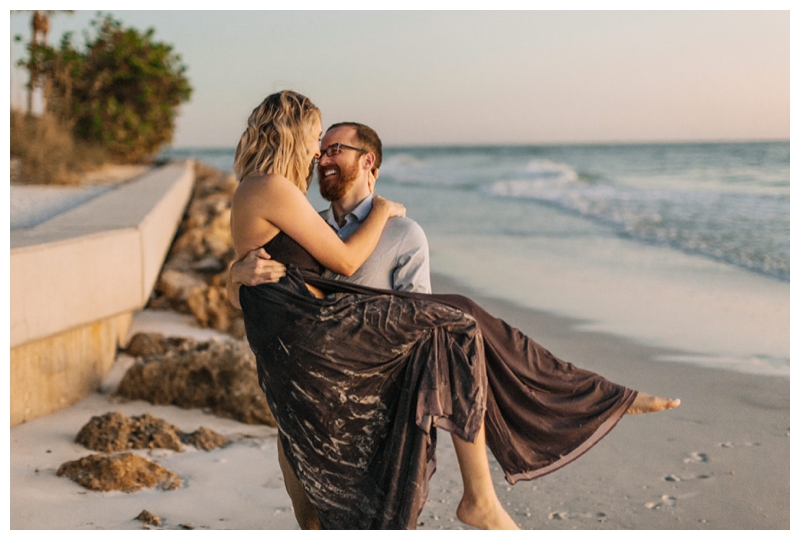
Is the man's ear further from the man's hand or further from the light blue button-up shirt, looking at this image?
the man's hand

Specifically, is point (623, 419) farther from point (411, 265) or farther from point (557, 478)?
point (411, 265)

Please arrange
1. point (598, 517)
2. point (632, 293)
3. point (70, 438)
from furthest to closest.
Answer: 1. point (632, 293)
2. point (70, 438)
3. point (598, 517)

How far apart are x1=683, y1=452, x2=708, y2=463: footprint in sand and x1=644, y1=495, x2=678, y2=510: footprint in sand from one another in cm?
52

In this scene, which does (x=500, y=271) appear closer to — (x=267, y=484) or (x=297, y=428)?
(x=267, y=484)

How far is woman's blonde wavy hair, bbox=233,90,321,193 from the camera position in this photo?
299 centimetres

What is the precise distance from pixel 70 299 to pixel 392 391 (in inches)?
102

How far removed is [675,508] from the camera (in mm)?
3949

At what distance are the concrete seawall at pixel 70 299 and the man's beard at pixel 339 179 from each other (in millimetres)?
1940

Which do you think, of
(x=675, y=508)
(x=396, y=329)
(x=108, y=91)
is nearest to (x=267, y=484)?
(x=396, y=329)

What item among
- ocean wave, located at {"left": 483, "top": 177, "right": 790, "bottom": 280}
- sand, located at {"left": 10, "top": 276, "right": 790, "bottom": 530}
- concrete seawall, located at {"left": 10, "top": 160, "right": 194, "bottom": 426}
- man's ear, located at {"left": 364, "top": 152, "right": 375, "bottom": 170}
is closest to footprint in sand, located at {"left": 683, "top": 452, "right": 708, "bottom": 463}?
sand, located at {"left": 10, "top": 276, "right": 790, "bottom": 530}

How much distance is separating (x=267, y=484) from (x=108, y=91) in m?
19.5

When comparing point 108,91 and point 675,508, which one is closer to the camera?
point 675,508

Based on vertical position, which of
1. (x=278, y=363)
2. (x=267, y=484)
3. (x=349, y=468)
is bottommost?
(x=267, y=484)

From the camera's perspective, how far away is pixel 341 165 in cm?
330
